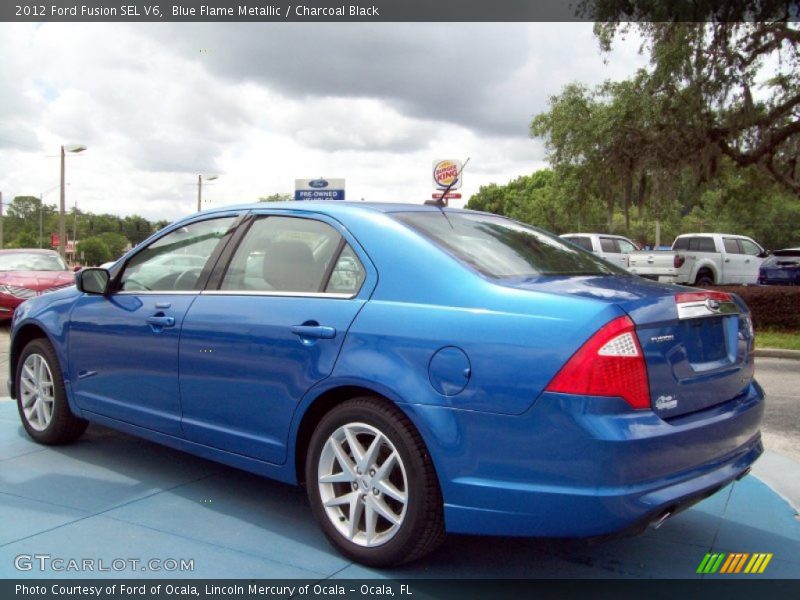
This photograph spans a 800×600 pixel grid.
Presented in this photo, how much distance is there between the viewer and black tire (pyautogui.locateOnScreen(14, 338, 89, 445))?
16.4 ft

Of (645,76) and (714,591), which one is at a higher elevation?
(645,76)

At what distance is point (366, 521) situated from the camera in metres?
3.27

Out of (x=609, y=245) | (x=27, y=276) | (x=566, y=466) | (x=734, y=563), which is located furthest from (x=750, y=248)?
(x=566, y=466)

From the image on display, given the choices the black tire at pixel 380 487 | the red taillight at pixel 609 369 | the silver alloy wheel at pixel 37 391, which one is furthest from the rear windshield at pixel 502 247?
the silver alloy wheel at pixel 37 391

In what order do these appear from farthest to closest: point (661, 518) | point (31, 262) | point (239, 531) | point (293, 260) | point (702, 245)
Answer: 1. point (702, 245)
2. point (31, 262)
3. point (293, 260)
4. point (239, 531)
5. point (661, 518)

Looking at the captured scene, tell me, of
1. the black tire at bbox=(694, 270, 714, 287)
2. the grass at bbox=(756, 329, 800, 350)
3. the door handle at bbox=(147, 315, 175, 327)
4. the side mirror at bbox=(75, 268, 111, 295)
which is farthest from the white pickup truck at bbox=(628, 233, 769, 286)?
the door handle at bbox=(147, 315, 175, 327)

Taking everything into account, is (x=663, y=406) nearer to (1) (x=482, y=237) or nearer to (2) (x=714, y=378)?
(2) (x=714, y=378)

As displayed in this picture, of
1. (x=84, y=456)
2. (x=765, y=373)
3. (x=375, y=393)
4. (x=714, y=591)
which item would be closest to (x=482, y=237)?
(x=375, y=393)

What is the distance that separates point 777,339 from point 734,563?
10585 millimetres

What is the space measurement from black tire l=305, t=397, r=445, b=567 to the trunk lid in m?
0.80

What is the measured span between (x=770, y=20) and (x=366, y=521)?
15758 millimetres

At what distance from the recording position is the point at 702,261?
22.9 metres

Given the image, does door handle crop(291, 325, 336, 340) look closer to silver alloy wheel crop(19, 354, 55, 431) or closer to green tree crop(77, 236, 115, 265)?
silver alloy wheel crop(19, 354, 55, 431)

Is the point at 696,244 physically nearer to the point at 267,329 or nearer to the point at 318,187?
the point at 318,187
